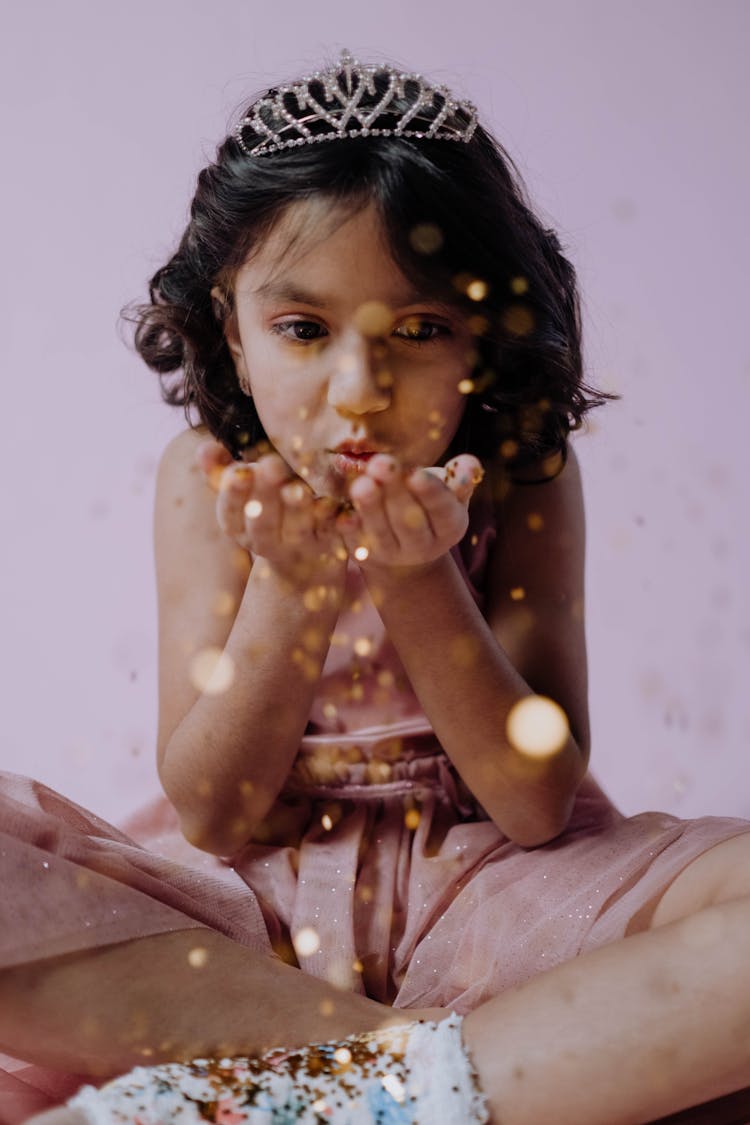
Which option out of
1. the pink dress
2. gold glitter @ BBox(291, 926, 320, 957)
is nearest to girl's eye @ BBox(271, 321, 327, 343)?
the pink dress

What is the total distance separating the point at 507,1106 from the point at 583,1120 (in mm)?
34

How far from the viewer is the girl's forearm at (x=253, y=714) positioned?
856 mm

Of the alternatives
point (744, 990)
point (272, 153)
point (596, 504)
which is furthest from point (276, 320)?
point (596, 504)

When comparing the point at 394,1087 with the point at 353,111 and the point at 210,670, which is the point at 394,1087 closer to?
the point at 210,670

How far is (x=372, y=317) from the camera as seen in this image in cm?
85

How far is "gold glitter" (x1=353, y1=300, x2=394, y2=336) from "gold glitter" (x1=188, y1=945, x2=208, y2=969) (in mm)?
378

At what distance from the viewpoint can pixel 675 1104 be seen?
24.6 inches

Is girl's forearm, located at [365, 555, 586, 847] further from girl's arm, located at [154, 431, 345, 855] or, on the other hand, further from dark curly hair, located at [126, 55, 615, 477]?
dark curly hair, located at [126, 55, 615, 477]

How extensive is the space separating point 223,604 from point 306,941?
26 cm

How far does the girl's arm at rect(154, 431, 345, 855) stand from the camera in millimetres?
861

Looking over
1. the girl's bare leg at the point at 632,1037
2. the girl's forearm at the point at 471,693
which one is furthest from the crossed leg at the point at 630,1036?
the girl's forearm at the point at 471,693

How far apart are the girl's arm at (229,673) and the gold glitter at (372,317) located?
0.15 meters

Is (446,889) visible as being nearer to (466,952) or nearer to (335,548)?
(466,952)

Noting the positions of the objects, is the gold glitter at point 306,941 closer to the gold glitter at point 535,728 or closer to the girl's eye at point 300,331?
the gold glitter at point 535,728
